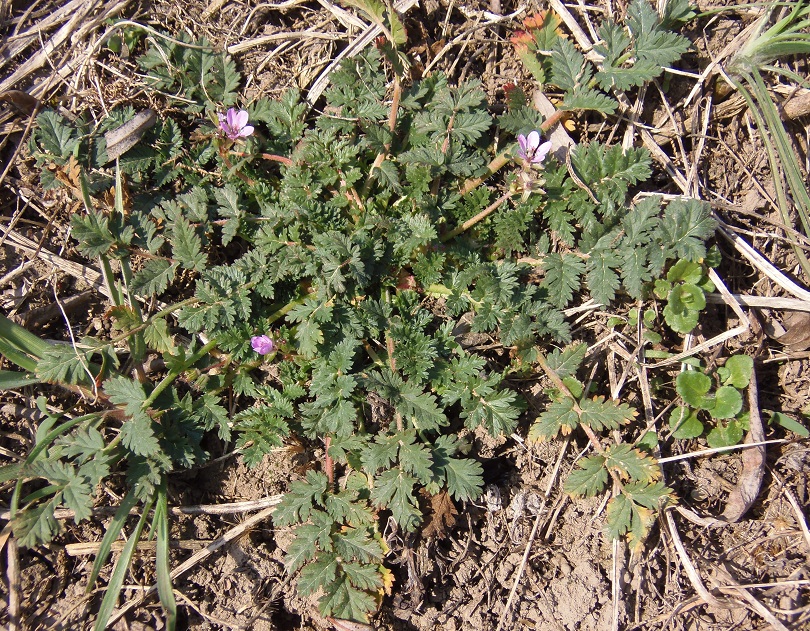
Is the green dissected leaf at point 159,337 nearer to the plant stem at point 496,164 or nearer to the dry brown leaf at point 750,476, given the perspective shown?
the plant stem at point 496,164

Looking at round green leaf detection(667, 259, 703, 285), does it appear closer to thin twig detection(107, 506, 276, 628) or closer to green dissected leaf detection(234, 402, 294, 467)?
green dissected leaf detection(234, 402, 294, 467)

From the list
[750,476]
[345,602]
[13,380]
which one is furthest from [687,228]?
[13,380]

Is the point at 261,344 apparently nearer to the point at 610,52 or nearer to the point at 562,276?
the point at 562,276

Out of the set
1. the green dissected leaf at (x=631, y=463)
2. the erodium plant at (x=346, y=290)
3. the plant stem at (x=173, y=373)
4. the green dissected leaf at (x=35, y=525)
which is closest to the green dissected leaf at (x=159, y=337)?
the erodium plant at (x=346, y=290)

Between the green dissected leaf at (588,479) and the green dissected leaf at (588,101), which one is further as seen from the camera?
the green dissected leaf at (588,101)

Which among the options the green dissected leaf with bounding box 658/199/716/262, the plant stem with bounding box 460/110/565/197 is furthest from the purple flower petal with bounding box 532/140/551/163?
the green dissected leaf with bounding box 658/199/716/262

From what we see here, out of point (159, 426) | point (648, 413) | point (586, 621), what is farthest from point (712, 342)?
point (159, 426)
